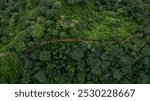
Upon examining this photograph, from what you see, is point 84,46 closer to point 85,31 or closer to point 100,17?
point 85,31

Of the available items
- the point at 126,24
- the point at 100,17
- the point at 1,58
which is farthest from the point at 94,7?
the point at 1,58

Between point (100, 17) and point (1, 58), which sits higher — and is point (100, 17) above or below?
above

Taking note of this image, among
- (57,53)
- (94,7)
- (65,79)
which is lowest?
(65,79)

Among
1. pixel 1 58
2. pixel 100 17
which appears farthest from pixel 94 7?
pixel 1 58

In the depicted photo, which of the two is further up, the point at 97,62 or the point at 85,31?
the point at 85,31

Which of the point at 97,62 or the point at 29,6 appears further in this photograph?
the point at 29,6

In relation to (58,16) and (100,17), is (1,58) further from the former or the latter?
(100,17)
